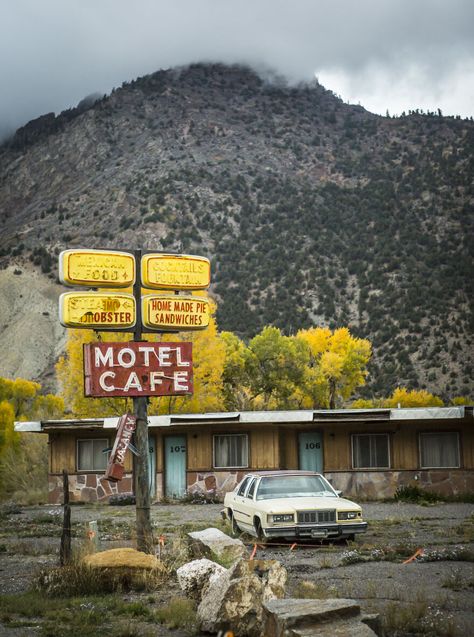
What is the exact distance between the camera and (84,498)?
3344 centimetres

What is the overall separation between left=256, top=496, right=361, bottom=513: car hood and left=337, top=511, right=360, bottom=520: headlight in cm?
6

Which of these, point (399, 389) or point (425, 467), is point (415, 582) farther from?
point (399, 389)

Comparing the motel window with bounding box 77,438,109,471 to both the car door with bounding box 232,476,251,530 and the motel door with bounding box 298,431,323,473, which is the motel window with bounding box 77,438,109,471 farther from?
the car door with bounding box 232,476,251,530

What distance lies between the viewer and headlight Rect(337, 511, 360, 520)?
54.7 feet

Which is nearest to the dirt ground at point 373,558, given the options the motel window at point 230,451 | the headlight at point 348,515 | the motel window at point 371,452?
the headlight at point 348,515

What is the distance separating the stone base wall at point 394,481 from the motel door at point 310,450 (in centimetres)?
70

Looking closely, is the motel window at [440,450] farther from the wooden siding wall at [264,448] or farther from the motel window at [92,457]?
the motel window at [92,457]

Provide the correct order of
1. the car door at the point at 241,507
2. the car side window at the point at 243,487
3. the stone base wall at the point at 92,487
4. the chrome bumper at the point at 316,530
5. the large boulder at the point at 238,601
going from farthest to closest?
the stone base wall at the point at 92,487 < the car side window at the point at 243,487 < the car door at the point at 241,507 < the chrome bumper at the point at 316,530 < the large boulder at the point at 238,601

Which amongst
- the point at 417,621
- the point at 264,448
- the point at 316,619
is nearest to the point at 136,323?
the point at 417,621

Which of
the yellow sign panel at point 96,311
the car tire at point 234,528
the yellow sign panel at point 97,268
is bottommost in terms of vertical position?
the car tire at point 234,528

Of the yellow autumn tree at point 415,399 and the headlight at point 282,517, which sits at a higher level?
the yellow autumn tree at point 415,399

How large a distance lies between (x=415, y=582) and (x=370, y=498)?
18.4 m

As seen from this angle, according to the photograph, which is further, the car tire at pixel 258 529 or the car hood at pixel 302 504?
the car tire at pixel 258 529

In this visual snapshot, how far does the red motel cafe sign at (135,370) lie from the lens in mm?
15281
